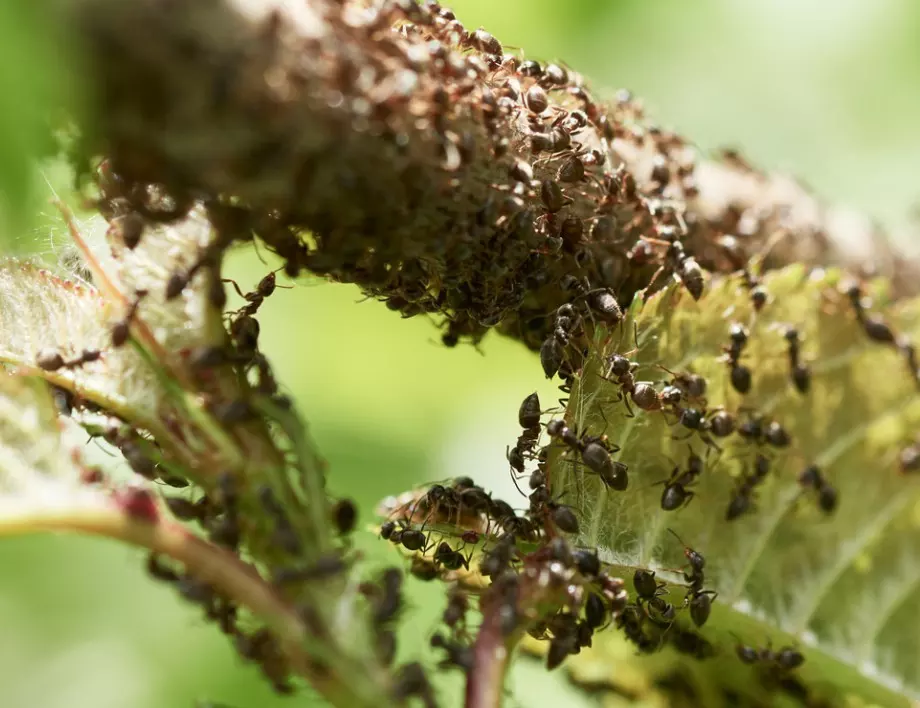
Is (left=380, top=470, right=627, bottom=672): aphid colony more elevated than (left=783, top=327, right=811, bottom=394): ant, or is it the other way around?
(left=783, top=327, right=811, bottom=394): ant

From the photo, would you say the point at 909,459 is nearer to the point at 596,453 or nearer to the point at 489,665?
the point at 596,453

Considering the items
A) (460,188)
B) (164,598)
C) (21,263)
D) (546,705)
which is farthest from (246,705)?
(460,188)

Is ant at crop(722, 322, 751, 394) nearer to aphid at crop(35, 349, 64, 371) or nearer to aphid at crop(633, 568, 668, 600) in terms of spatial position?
aphid at crop(633, 568, 668, 600)

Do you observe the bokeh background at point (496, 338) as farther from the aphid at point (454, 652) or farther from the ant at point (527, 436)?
the aphid at point (454, 652)

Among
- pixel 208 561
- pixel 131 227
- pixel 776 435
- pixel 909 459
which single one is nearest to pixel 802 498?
pixel 776 435

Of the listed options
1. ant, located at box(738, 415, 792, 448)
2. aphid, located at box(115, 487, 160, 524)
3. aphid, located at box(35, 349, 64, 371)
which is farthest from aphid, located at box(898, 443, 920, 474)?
aphid, located at box(35, 349, 64, 371)

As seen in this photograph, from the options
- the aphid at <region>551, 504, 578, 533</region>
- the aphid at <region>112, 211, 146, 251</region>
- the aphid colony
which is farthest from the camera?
the aphid at <region>551, 504, 578, 533</region>
